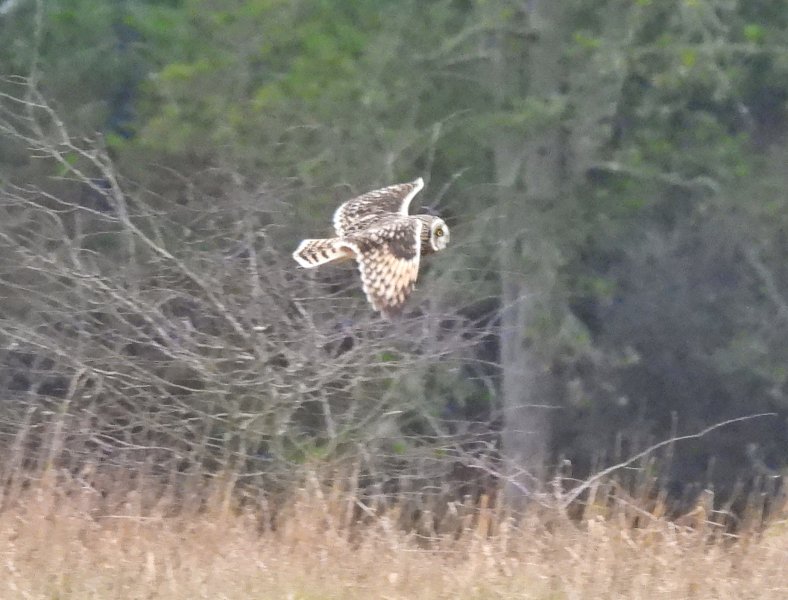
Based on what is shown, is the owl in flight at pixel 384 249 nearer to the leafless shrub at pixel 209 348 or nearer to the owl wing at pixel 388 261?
the owl wing at pixel 388 261

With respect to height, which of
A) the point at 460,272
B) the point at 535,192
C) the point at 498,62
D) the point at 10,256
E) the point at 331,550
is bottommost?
the point at 331,550

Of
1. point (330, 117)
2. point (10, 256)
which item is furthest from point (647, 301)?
point (10, 256)

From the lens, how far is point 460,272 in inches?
365

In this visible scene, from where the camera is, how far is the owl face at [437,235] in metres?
6.76

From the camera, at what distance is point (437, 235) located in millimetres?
6855

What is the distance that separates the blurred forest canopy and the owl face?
1.07m

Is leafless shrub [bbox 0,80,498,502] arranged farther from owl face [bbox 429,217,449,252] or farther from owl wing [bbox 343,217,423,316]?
owl wing [bbox 343,217,423,316]

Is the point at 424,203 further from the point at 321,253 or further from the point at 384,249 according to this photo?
the point at 384,249

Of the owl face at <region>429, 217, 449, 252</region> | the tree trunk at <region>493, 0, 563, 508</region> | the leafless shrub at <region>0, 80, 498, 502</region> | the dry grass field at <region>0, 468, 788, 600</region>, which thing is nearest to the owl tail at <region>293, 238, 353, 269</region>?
the owl face at <region>429, 217, 449, 252</region>

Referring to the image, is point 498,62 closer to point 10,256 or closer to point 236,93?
point 236,93

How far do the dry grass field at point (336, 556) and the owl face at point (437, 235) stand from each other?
1.29m

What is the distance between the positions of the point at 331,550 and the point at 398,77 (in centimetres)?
503

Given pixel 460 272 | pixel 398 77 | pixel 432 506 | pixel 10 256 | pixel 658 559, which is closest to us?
pixel 658 559

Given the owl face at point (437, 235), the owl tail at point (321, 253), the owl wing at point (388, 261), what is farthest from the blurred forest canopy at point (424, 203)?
the owl wing at point (388, 261)
